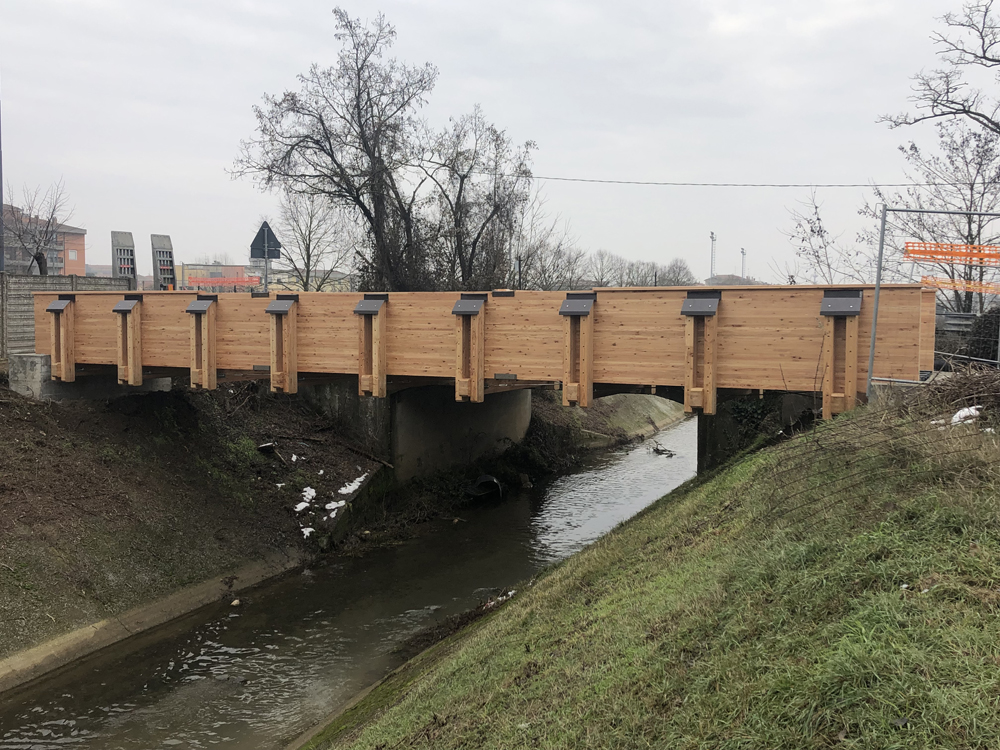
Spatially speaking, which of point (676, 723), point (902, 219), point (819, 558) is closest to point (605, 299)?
point (819, 558)

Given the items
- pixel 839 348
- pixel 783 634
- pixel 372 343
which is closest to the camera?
pixel 783 634

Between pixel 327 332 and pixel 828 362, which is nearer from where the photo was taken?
pixel 828 362

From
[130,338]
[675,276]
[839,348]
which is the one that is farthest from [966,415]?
[675,276]

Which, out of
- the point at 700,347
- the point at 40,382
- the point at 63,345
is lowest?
the point at 40,382

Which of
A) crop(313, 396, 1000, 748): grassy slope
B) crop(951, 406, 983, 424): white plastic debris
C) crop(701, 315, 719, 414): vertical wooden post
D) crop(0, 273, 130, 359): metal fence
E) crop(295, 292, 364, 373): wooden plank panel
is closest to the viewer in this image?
crop(313, 396, 1000, 748): grassy slope

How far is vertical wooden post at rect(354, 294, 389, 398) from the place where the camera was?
14.3 meters

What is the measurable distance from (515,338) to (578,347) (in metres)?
1.21

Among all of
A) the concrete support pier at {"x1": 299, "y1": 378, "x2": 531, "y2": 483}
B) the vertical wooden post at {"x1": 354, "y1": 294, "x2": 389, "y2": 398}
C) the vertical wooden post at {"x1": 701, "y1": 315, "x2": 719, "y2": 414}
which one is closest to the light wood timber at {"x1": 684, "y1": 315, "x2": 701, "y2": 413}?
the vertical wooden post at {"x1": 701, "y1": 315, "x2": 719, "y2": 414}

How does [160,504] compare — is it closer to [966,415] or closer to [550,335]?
[550,335]

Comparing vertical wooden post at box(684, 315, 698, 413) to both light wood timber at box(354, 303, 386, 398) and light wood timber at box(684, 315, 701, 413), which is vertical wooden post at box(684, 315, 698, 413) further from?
light wood timber at box(354, 303, 386, 398)

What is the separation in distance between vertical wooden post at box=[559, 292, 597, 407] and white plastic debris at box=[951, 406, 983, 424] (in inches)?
236

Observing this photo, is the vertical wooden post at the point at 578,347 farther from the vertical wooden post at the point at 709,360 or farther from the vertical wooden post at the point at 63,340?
the vertical wooden post at the point at 63,340

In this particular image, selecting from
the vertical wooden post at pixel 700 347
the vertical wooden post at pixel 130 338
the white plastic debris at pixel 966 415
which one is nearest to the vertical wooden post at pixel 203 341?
the vertical wooden post at pixel 130 338

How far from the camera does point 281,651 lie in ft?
40.5
